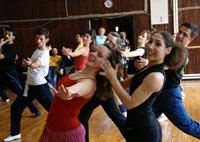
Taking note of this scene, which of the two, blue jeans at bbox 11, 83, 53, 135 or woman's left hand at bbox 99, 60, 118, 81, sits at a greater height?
woman's left hand at bbox 99, 60, 118, 81

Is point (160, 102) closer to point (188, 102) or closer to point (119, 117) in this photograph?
point (119, 117)

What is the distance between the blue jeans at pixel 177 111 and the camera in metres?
2.07

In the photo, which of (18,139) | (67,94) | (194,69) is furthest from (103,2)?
(67,94)

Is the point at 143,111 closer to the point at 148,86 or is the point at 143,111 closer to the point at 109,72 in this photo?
the point at 148,86

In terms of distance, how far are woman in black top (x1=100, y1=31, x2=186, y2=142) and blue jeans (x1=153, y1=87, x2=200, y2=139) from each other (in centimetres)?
59

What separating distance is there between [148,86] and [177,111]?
898mm

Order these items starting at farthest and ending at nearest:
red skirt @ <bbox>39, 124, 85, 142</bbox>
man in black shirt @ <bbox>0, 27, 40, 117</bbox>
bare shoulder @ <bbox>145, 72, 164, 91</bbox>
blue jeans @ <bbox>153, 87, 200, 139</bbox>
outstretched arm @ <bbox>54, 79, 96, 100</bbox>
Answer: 1. man in black shirt @ <bbox>0, 27, 40, 117</bbox>
2. blue jeans @ <bbox>153, 87, 200, 139</bbox>
3. red skirt @ <bbox>39, 124, 85, 142</bbox>
4. bare shoulder @ <bbox>145, 72, 164, 91</bbox>
5. outstretched arm @ <bbox>54, 79, 96, 100</bbox>

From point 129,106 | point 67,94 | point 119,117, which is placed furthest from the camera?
point 119,117

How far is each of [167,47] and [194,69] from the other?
548 cm

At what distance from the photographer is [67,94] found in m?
1.22

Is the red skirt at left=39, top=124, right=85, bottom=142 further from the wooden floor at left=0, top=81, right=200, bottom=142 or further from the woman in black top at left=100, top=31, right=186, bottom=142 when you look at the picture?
the wooden floor at left=0, top=81, right=200, bottom=142

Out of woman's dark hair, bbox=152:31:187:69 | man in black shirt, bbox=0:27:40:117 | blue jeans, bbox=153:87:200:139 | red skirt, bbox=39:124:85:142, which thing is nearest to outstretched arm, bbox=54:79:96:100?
red skirt, bbox=39:124:85:142

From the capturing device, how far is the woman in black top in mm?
1375

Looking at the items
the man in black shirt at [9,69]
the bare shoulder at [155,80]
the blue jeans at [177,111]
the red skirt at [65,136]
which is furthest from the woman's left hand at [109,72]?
the man in black shirt at [9,69]
